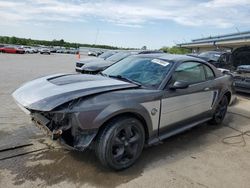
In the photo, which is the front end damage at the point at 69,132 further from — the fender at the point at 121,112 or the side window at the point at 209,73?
the side window at the point at 209,73

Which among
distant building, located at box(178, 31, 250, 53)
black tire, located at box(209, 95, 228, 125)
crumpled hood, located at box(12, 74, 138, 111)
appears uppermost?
distant building, located at box(178, 31, 250, 53)

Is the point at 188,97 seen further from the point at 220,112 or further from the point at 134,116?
the point at 220,112

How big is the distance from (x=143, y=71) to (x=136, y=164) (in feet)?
4.85

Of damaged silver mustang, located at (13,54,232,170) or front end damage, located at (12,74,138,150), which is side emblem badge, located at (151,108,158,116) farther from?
front end damage, located at (12,74,138,150)

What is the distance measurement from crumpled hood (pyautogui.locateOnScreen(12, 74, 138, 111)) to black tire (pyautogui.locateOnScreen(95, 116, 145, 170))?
0.48 meters

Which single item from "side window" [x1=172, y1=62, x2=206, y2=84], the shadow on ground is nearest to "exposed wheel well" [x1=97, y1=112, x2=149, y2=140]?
the shadow on ground

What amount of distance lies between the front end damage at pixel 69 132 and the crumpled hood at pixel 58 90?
0.18 m

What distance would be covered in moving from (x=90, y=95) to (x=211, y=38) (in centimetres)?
2577

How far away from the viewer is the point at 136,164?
142 inches

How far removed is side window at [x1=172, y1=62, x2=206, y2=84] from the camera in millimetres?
4222

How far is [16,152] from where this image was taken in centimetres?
372

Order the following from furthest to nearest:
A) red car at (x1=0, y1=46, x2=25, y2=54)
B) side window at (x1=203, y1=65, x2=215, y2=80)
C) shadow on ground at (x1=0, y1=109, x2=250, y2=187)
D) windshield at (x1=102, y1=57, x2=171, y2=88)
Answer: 1. red car at (x1=0, y1=46, x2=25, y2=54)
2. side window at (x1=203, y1=65, x2=215, y2=80)
3. windshield at (x1=102, y1=57, x2=171, y2=88)
4. shadow on ground at (x1=0, y1=109, x2=250, y2=187)

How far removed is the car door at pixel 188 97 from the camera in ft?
12.7

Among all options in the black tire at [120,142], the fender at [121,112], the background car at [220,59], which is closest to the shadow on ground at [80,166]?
the black tire at [120,142]
